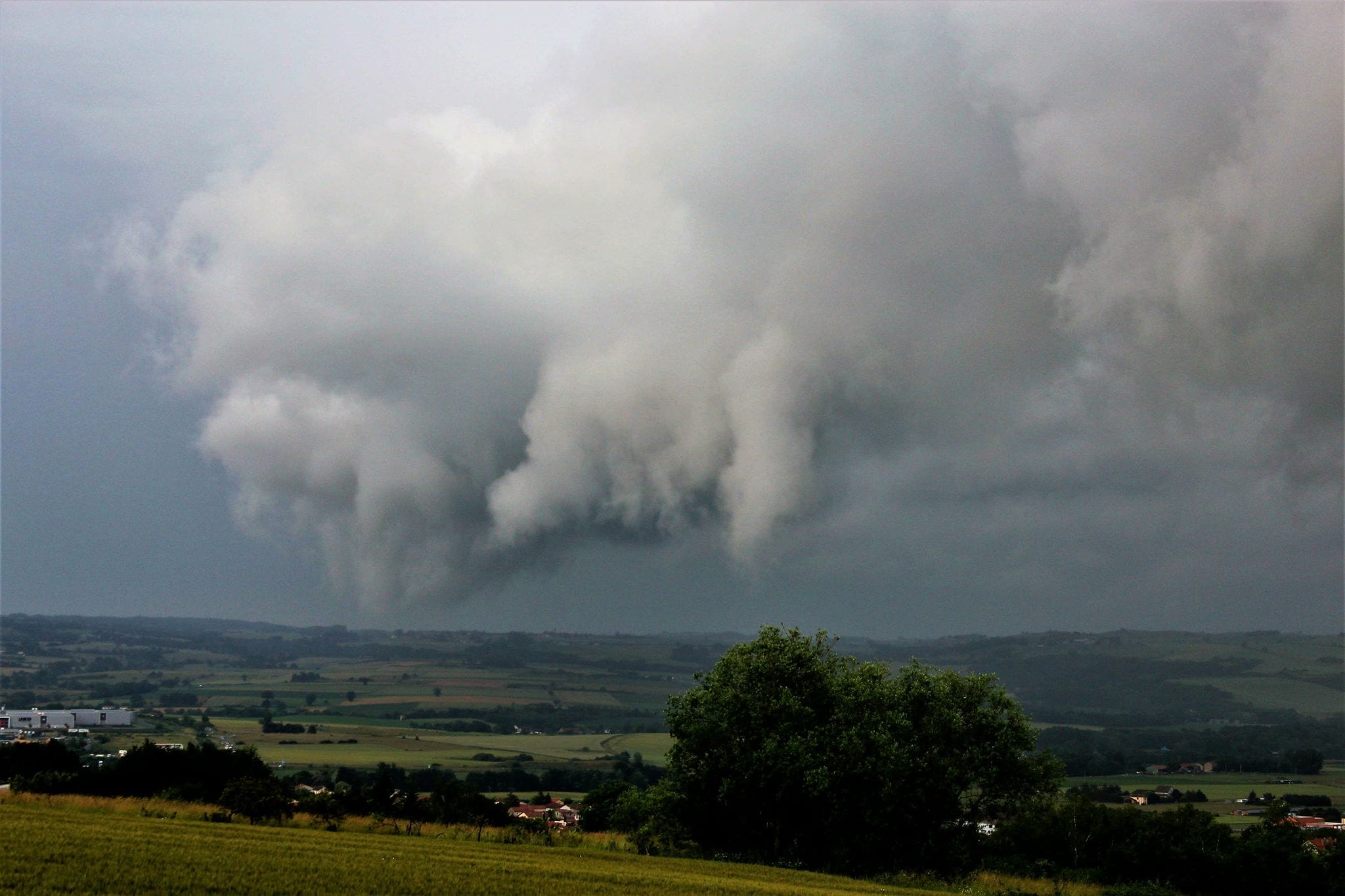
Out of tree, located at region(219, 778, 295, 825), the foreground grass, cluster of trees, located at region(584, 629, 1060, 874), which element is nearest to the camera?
the foreground grass

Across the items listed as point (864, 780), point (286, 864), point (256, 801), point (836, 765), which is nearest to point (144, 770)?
point (256, 801)

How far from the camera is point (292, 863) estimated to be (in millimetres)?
35531

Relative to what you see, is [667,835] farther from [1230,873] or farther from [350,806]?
[1230,873]

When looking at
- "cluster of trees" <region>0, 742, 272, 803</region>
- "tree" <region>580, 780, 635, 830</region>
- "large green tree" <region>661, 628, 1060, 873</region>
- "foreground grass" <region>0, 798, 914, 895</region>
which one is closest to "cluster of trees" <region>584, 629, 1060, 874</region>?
"large green tree" <region>661, 628, 1060, 873</region>

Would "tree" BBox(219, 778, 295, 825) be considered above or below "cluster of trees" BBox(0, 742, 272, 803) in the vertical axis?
above

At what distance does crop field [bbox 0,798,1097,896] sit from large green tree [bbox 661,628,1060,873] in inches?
288

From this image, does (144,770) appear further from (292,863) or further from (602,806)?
(602,806)

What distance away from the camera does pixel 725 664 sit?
213 ft

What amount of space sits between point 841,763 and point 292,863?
→ 1341 inches

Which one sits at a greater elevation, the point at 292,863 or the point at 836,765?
the point at 292,863

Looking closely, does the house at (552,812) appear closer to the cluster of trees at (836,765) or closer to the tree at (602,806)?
the tree at (602,806)

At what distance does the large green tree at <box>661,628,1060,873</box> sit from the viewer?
58594 mm

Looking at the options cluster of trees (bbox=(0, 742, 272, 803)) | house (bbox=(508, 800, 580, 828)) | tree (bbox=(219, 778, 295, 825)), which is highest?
tree (bbox=(219, 778, 295, 825))

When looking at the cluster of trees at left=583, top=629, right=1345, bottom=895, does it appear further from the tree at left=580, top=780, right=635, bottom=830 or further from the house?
the tree at left=580, top=780, right=635, bottom=830
